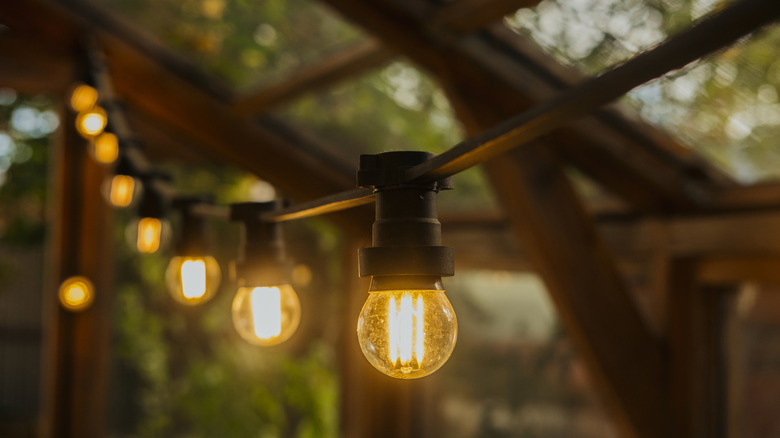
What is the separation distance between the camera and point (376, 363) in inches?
32.9

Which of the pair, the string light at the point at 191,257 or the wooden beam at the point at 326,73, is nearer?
the string light at the point at 191,257

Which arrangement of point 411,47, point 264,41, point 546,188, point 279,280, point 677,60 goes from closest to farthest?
point 677,60
point 279,280
point 411,47
point 546,188
point 264,41

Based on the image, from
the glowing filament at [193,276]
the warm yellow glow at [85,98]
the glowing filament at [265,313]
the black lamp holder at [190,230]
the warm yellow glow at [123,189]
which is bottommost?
the glowing filament at [265,313]

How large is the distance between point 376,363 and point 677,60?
1.46 ft

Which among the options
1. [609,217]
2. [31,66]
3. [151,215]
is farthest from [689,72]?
[31,66]

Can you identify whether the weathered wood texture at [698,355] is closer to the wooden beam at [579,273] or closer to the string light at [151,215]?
the wooden beam at [579,273]

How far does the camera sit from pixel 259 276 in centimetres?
136

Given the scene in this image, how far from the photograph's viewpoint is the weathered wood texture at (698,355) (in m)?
2.61

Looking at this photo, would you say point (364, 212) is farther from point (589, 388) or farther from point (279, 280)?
point (589, 388)

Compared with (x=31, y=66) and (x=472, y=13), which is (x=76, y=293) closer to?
(x=31, y=66)

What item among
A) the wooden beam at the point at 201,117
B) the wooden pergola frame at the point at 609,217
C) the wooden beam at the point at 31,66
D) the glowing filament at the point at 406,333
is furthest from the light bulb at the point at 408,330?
the wooden beam at the point at 31,66

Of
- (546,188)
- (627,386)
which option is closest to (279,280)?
(546,188)

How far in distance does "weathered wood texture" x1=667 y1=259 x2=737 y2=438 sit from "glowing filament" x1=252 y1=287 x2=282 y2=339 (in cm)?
175

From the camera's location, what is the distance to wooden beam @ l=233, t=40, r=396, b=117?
2.81m
